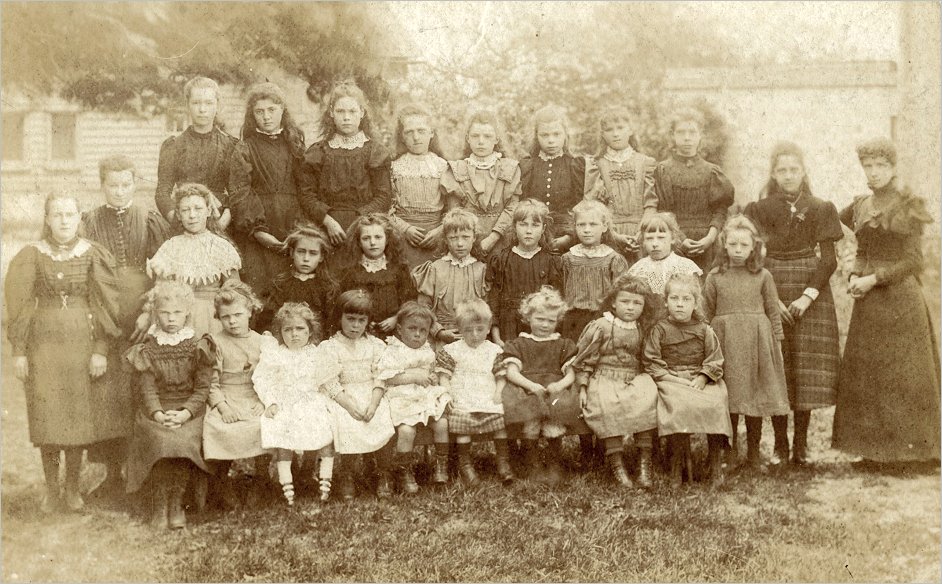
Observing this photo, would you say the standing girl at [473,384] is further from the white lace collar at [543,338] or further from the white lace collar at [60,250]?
the white lace collar at [60,250]

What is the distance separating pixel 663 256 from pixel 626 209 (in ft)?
1.63

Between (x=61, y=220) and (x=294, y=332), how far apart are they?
140 centimetres

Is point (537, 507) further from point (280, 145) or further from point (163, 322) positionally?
point (280, 145)

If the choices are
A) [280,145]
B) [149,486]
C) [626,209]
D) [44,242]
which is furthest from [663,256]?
[44,242]

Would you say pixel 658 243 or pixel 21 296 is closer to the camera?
pixel 21 296

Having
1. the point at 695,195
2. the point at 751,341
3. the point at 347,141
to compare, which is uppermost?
the point at 347,141

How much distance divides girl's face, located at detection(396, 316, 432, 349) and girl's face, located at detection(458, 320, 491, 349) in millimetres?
218

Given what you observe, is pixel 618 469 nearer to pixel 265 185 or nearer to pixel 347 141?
pixel 347 141

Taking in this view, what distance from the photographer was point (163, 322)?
15.9 ft

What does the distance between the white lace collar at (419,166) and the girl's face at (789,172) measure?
2.08 m

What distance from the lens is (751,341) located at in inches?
210

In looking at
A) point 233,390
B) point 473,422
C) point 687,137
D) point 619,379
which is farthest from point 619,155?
point 233,390

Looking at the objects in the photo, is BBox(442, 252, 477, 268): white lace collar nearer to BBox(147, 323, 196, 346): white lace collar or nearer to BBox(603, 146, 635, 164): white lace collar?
BBox(603, 146, 635, 164): white lace collar

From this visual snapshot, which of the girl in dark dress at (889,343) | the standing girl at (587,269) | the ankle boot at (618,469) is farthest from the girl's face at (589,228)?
the girl in dark dress at (889,343)
